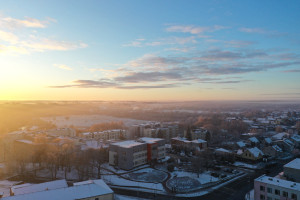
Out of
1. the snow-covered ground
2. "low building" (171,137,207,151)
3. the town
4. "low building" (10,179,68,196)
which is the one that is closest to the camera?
"low building" (10,179,68,196)

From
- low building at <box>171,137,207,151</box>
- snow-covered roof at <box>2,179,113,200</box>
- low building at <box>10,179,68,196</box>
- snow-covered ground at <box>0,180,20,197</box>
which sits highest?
snow-covered roof at <box>2,179,113,200</box>

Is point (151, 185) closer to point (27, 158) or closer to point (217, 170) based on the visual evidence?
point (217, 170)

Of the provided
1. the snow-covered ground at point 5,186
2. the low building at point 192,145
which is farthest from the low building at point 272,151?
the snow-covered ground at point 5,186

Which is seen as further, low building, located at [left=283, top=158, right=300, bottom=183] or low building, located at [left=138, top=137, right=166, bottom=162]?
low building, located at [left=138, top=137, right=166, bottom=162]

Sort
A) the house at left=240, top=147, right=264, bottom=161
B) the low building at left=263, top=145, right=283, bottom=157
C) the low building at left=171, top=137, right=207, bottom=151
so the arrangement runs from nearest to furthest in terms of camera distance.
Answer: the house at left=240, top=147, right=264, bottom=161, the low building at left=263, top=145, right=283, bottom=157, the low building at left=171, top=137, right=207, bottom=151

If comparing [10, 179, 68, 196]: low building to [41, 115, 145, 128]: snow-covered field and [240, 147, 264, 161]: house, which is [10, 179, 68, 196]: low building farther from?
[41, 115, 145, 128]: snow-covered field

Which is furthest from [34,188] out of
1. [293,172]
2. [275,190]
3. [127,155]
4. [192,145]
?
[192,145]

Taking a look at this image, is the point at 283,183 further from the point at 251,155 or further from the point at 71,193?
the point at 71,193

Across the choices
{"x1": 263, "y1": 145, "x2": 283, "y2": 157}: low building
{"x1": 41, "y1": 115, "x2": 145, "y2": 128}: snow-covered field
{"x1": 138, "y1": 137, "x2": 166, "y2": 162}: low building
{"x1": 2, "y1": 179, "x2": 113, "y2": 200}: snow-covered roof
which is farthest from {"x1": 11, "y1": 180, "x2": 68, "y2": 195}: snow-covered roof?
{"x1": 41, "y1": 115, "x2": 145, "y2": 128}: snow-covered field

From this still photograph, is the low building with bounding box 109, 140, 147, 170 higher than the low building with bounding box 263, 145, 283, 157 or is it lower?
higher
